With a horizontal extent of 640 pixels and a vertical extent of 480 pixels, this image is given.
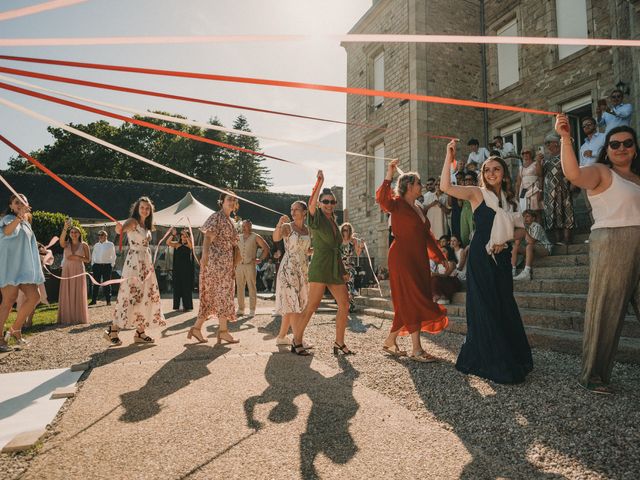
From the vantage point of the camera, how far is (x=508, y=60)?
13.5 metres

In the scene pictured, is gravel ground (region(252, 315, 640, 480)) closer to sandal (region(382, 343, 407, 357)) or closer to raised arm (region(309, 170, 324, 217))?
sandal (region(382, 343, 407, 357))

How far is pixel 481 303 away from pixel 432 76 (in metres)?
12.4

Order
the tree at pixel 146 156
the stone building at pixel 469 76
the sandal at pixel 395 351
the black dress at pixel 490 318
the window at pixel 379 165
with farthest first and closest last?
the tree at pixel 146 156, the window at pixel 379 165, the stone building at pixel 469 76, the sandal at pixel 395 351, the black dress at pixel 490 318

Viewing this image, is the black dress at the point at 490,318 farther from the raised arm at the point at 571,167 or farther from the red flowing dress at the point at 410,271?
the raised arm at the point at 571,167

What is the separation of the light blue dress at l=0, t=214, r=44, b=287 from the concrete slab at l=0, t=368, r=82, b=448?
160 cm

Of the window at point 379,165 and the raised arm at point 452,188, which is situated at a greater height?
the window at point 379,165

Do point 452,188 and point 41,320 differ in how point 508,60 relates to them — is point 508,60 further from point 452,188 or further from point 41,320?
point 41,320

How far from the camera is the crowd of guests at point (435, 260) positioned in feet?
9.74

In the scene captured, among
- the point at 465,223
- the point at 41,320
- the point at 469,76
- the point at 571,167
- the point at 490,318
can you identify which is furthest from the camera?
the point at 469,76

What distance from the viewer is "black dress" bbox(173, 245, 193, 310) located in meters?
9.26

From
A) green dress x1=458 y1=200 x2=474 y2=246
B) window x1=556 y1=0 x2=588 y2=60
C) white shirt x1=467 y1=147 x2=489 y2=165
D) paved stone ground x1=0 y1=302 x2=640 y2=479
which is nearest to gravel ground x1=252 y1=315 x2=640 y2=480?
paved stone ground x1=0 y1=302 x2=640 y2=479

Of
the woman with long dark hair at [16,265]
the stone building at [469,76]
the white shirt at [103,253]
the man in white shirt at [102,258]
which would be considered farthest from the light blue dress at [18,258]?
the stone building at [469,76]

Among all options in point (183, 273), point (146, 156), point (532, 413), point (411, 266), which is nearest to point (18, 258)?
point (183, 273)

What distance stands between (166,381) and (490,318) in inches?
115
